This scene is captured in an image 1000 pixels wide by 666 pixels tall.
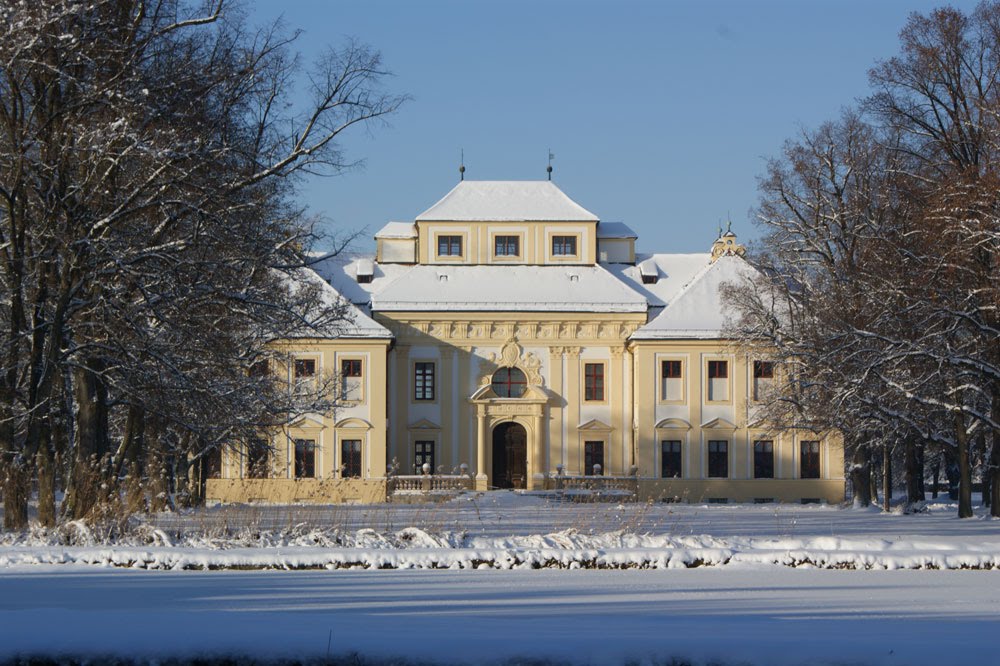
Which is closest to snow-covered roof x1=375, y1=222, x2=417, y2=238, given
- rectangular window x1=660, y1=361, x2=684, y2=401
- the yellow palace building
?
the yellow palace building

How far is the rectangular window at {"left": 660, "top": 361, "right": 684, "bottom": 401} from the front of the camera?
49844 millimetres

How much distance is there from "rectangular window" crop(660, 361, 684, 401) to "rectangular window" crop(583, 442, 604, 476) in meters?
3.54

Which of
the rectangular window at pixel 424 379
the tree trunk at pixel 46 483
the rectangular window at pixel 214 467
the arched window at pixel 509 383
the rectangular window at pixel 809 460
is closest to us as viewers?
the tree trunk at pixel 46 483

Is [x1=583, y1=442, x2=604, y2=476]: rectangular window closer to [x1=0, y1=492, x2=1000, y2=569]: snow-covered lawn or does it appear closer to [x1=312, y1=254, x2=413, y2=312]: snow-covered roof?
[x1=312, y1=254, x2=413, y2=312]: snow-covered roof

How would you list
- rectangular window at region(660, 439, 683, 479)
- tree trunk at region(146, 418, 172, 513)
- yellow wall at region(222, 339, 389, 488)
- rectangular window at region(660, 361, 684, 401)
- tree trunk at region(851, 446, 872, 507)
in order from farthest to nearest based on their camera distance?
rectangular window at region(660, 361, 684, 401)
rectangular window at region(660, 439, 683, 479)
yellow wall at region(222, 339, 389, 488)
tree trunk at region(851, 446, 872, 507)
tree trunk at region(146, 418, 172, 513)

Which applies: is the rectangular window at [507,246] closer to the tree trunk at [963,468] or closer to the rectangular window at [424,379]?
the rectangular window at [424,379]

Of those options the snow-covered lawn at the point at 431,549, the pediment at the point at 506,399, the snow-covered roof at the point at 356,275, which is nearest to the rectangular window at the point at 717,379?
the pediment at the point at 506,399

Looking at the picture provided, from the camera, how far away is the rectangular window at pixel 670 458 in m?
49.7

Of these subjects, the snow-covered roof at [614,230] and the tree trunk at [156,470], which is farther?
the snow-covered roof at [614,230]

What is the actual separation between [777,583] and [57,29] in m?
11.7

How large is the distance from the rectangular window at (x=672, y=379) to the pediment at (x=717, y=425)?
4.36 feet

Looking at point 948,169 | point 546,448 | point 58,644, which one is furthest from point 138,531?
point 546,448

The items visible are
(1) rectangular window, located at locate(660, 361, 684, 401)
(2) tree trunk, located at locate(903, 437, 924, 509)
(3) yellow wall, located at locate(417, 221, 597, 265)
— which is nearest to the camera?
(2) tree trunk, located at locate(903, 437, 924, 509)

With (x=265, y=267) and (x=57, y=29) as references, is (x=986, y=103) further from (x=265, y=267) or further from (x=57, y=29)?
(x=57, y=29)
